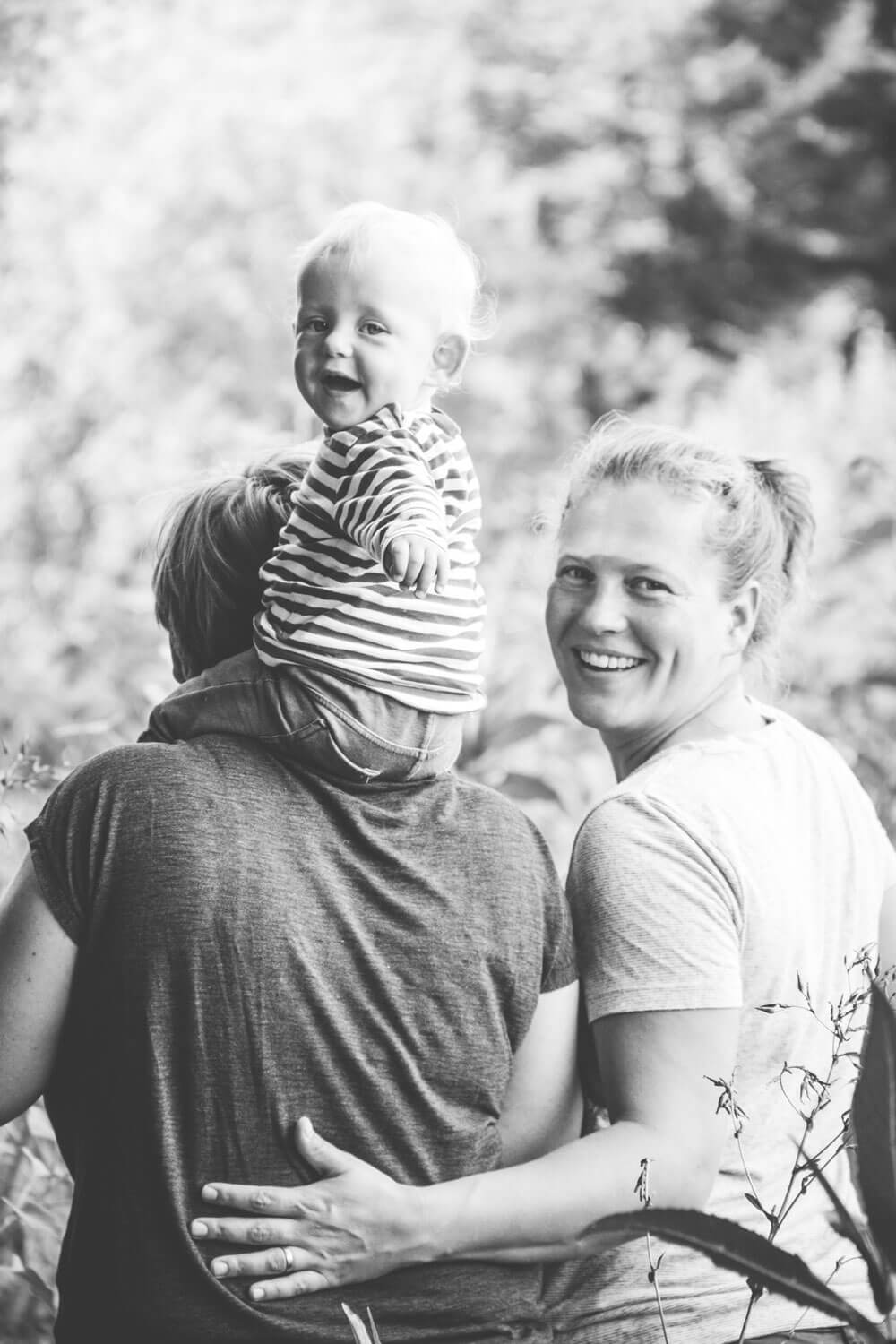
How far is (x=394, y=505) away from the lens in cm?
157

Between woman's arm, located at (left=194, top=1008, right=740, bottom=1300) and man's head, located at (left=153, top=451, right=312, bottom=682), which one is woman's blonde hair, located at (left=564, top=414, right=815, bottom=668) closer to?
man's head, located at (left=153, top=451, right=312, bottom=682)

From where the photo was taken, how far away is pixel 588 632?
7.04 feet

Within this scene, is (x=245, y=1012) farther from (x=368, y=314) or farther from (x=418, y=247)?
(x=418, y=247)

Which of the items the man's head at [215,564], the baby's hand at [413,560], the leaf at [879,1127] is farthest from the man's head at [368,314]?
the leaf at [879,1127]

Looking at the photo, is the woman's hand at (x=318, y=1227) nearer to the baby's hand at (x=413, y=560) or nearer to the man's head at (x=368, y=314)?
the baby's hand at (x=413, y=560)

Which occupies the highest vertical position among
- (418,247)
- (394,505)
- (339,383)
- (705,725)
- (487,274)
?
(487,274)

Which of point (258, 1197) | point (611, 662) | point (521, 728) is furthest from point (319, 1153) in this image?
point (521, 728)

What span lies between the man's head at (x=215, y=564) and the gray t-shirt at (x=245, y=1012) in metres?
0.24

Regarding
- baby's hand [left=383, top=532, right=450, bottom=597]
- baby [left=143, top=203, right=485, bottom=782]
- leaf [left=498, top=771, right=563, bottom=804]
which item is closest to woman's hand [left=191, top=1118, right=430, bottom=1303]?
baby [left=143, top=203, right=485, bottom=782]

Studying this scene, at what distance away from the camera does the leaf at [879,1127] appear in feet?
3.18

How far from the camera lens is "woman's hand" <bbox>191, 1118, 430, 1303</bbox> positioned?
5.03 ft

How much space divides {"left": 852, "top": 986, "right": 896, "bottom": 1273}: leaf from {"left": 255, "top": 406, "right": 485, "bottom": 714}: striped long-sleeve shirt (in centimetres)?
77

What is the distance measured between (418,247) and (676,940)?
882 millimetres

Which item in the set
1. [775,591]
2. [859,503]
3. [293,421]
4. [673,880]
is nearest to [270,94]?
[859,503]
